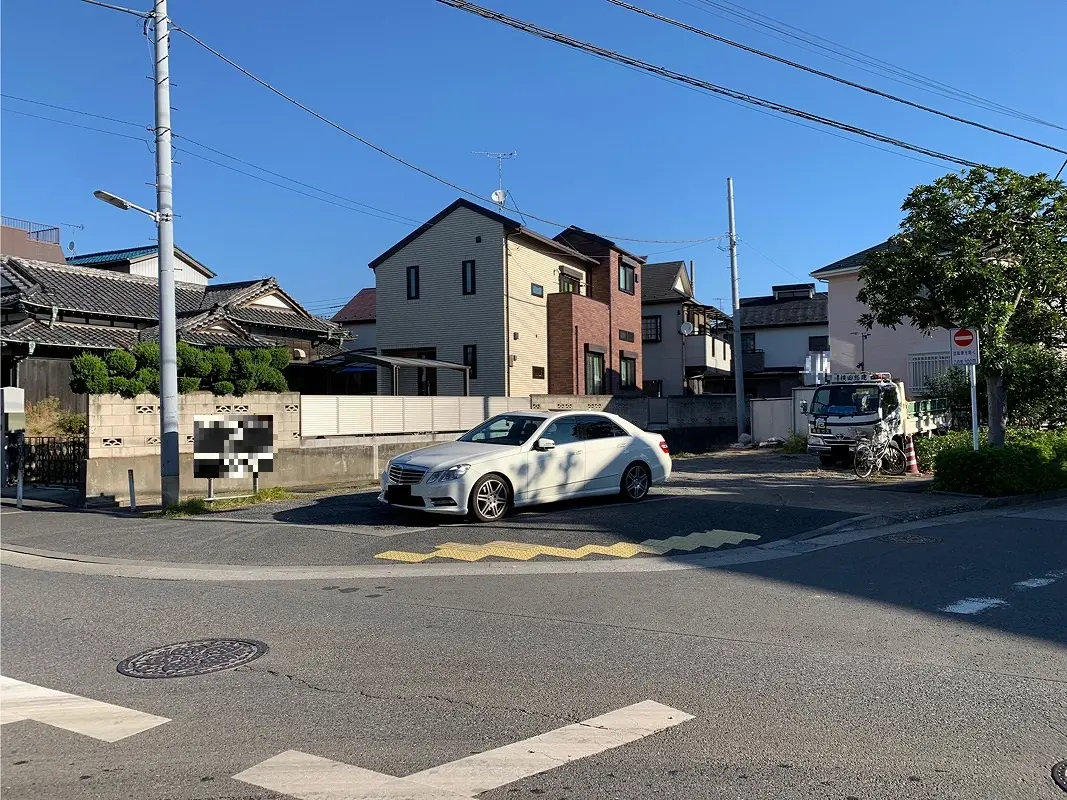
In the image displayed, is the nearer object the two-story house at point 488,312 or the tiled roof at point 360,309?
the two-story house at point 488,312

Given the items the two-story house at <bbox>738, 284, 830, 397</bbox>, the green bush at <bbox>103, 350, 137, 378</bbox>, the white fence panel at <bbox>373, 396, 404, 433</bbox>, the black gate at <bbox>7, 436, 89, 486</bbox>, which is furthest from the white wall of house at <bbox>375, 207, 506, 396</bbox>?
the two-story house at <bbox>738, 284, 830, 397</bbox>

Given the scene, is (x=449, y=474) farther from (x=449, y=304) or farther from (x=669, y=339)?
(x=669, y=339)

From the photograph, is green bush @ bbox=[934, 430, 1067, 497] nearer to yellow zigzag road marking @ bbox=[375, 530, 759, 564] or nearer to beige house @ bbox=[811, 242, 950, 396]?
yellow zigzag road marking @ bbox=[375, 530, 759, 564]

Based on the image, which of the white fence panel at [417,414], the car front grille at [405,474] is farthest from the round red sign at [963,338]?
the white fence panel at [417,414]

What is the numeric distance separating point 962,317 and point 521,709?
47.4 feet

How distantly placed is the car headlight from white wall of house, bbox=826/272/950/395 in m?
19.7

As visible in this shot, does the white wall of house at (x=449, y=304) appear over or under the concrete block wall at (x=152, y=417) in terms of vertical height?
over

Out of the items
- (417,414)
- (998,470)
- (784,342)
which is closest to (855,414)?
(998,470)

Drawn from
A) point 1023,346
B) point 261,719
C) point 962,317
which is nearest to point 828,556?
point 261,719

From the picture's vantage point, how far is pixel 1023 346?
1730 cm

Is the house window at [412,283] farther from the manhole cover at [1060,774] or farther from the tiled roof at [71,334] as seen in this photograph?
the manhole cover at [1060,774]

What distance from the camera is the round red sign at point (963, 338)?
14.4 metres

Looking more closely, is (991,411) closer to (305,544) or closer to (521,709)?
(305,544)

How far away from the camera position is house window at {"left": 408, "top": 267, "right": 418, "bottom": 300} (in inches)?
1240
